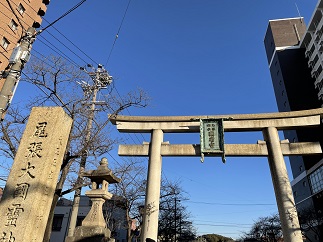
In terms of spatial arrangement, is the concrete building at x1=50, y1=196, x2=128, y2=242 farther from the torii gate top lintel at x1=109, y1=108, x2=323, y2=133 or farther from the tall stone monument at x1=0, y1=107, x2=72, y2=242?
the tall stone monument at x1=0, y1=107, x2=72, y2=242

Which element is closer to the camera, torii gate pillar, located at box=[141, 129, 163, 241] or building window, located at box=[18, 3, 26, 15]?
torii gate pillar, located at box=[141, 129, 163, 241]

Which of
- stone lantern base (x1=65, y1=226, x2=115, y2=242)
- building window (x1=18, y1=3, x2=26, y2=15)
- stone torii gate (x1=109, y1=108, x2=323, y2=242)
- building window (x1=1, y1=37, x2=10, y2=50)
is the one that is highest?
building window (x1=18, y1=3, x2=26, y2=15)

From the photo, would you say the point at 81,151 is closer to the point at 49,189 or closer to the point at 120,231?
the point at 49,189

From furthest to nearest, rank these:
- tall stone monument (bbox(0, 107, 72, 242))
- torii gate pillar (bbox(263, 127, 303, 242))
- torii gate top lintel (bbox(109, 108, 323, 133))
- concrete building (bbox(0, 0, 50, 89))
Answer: concrete building (bbox(0, 0, 50, 89)), torii gate top lintel (bbox(109, 108, 323, 133)), torii gate pillar (bbox(263, 127, 303, 242)), tall stone monument (bbox(0, 107, 72, 242))

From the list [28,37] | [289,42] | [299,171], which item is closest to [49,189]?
[28,37]

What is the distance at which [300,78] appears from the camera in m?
45.4

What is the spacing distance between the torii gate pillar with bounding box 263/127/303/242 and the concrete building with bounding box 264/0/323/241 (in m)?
26.3

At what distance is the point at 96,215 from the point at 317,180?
36793 millimetres

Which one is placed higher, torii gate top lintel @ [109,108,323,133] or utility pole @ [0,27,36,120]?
torii gate top lintel @ [109,108,323,133]

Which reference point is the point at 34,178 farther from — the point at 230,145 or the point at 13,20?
the point at 13,20

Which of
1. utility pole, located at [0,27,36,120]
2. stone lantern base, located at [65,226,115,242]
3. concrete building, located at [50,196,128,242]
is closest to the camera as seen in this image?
utility pole, located at [0,27,36,120]

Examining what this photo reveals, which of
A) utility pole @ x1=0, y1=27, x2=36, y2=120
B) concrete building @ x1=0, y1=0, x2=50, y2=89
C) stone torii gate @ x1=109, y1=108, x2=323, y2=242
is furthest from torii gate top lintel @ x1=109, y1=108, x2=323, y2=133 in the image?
concrete building @ x1=0, y1=0, x2=50, y2=89

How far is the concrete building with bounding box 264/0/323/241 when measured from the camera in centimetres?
3747

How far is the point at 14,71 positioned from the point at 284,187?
11.4 metres
